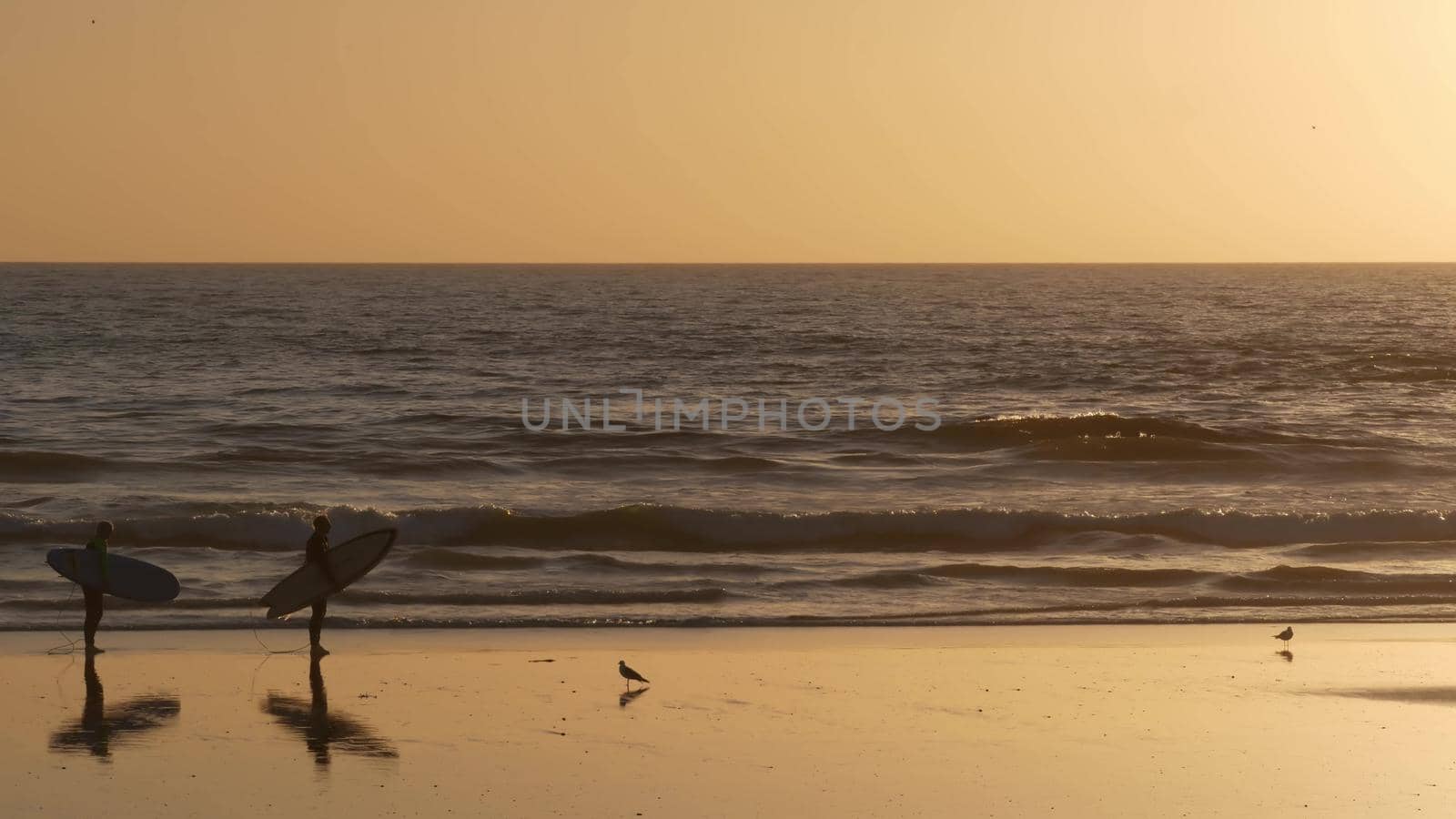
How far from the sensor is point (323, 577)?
15.6 m

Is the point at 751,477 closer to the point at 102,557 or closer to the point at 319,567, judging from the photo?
the point at 319,567

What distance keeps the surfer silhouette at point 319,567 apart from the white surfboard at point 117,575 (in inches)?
67.0

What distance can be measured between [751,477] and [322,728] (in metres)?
19.1

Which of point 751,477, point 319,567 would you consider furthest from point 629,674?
point 751,477

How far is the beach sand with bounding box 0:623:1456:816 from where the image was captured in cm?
1031

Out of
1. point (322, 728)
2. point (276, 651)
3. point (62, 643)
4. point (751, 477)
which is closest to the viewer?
point (322, 728)

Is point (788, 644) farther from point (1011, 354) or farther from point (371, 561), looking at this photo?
point (1011, 354)

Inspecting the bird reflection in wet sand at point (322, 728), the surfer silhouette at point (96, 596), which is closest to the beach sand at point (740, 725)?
the bird reflection in wet sand at point (322, 728)

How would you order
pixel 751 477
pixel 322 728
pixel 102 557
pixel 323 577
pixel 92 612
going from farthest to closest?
pixel 751 477, pixel 323 577, pixel 102 557, pixel 92 612, pixel 322 728

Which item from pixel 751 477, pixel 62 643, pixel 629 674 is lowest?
pixel 62 643

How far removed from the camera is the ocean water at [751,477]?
19.0m

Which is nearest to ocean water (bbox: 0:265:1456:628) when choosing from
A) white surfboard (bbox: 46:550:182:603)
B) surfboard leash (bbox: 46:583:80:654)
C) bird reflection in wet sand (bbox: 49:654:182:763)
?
surfboard leash (bbox: 46:583:80:654)

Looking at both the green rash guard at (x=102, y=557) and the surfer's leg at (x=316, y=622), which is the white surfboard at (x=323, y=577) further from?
the green rash guard at (x=102, y=557)

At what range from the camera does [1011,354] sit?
6253cm
